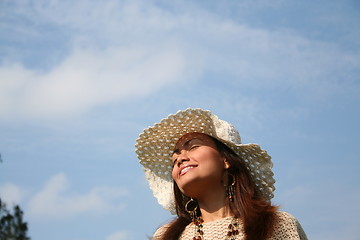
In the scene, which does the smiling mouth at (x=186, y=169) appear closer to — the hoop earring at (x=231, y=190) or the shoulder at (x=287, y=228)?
the hoop earring at (x=231, y=190)

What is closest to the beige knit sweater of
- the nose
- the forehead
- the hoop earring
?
the hoop earring

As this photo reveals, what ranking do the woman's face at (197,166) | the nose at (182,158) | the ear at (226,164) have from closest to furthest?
the woman's face at (197,166), the nose at (182,158), the ear at (226,164)

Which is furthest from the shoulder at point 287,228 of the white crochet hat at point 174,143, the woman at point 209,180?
the white crochet hat at point 174,143

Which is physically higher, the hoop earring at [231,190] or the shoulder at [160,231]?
the hoop earring at [231,190]

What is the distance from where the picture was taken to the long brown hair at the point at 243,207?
365 centimetres

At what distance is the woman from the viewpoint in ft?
12.3

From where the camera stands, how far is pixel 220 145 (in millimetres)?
4117

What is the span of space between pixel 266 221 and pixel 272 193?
44 centimetres

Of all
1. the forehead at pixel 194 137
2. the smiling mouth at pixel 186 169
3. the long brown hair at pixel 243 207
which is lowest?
the long brown hair at pixel 243 207

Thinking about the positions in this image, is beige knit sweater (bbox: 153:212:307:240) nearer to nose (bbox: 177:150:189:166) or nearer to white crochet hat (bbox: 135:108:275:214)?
white crochet hat (bbox: 135:108:275:214)

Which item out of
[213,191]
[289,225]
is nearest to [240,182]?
[213,191]

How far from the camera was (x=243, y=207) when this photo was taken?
3787 millimetres

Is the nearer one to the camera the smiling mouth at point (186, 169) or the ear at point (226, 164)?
the smiling mouth at point (186, 169)

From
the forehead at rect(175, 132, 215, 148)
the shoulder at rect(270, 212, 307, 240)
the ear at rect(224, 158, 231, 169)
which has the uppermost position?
the forehead at rect(175, 132, 215, 148)
